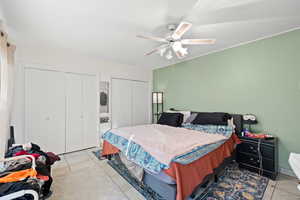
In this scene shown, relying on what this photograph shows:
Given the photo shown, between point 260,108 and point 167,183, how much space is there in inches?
92.5

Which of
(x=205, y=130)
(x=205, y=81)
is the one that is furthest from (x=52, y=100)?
(x=205, y=81)

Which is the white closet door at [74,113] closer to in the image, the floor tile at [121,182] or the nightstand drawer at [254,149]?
the floor tile at [121,182]

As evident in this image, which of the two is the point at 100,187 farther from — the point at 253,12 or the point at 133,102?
the point at 253,12

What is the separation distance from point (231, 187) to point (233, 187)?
0.09ft

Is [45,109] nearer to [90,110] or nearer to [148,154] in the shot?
[90,110]

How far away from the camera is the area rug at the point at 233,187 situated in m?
1.78

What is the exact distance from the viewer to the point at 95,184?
2082 mm

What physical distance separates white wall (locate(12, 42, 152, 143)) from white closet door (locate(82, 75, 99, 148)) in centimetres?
29

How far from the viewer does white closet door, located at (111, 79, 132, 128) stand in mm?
4223

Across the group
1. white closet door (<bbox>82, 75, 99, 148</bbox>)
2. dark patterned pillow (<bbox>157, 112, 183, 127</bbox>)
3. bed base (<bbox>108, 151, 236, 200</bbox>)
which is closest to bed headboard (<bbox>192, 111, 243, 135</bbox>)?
bed base (<bbox>108, 151, 236, 200</bbox>)

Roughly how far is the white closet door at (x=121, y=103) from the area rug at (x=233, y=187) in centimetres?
203

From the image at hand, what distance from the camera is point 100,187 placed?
6.59ft

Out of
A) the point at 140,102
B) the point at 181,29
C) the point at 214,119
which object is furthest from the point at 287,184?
the point at 140,102

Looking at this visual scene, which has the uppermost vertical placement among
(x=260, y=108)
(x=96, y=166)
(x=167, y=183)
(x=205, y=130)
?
(x=260, y=108)
